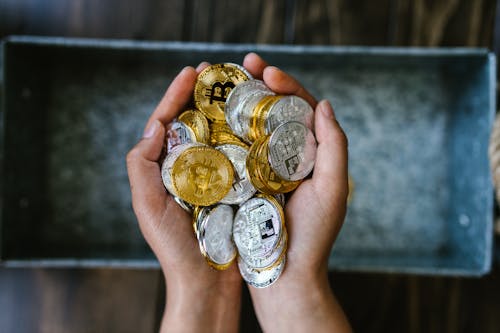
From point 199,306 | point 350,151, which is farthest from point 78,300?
point 350,151

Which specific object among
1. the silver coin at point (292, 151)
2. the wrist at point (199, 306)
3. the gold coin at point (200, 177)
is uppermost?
the silver coin at point (292, 151)

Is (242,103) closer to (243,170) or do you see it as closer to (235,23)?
(243,170)

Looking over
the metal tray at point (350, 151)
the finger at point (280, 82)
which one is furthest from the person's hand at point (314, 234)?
the metal tray at point (350, 151)

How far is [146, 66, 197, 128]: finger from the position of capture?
0.87m

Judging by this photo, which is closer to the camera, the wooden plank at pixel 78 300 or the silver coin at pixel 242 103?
the silver coin at pixel 242 103

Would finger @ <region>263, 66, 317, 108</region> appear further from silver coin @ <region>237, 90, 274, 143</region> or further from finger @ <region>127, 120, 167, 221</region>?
finger @ <region>127, 120, 167, 221</region>

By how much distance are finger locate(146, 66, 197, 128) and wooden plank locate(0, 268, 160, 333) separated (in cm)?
45

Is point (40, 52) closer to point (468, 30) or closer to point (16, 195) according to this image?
point (16, 195)

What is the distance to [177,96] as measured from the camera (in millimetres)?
882

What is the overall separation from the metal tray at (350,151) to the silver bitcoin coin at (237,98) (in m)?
0.21

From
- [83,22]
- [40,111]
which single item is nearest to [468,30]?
→ [83,22]

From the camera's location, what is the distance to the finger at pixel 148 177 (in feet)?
2.67

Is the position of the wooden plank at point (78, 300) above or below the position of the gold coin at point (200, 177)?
below

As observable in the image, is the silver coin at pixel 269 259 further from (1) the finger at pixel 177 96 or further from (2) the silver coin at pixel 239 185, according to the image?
(1) the finger at pixel 177 96
